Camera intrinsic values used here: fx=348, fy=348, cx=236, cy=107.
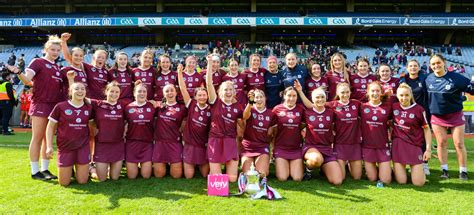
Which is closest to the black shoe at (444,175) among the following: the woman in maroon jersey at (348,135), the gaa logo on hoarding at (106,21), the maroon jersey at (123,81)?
the woman in maroon jersey at (348,135)

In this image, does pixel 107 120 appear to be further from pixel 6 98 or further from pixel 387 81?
pixel 6 98

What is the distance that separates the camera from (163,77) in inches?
226

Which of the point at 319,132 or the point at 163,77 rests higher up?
the point at 163,77

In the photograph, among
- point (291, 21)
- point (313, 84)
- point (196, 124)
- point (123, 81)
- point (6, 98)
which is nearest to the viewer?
point (196, 124)

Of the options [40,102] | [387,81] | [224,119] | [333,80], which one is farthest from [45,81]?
[387,81]

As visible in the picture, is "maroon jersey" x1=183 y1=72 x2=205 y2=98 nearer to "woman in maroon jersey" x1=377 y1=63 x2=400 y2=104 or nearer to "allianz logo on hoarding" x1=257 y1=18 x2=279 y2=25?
"woman in maroon jersey" x1=377 y1=63 x2=400 y2=104

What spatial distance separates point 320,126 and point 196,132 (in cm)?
171

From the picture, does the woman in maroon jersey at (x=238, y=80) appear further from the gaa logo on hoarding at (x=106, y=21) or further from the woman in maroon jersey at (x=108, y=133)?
the gaa logo on hoarding at (x=106, y=21)

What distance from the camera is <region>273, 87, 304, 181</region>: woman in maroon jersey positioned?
15.7 ft

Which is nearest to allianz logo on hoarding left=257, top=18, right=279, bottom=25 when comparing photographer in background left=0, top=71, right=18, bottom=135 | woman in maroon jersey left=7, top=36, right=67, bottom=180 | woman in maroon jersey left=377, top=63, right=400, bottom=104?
photographer in background left=0, top=71, right=18, bottom=135

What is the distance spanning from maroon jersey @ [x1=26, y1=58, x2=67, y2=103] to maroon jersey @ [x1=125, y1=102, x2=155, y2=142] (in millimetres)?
991

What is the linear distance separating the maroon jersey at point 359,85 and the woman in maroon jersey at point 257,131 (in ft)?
5.66

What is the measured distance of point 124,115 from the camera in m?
4.81

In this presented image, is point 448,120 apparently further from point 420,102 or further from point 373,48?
point 373,48
